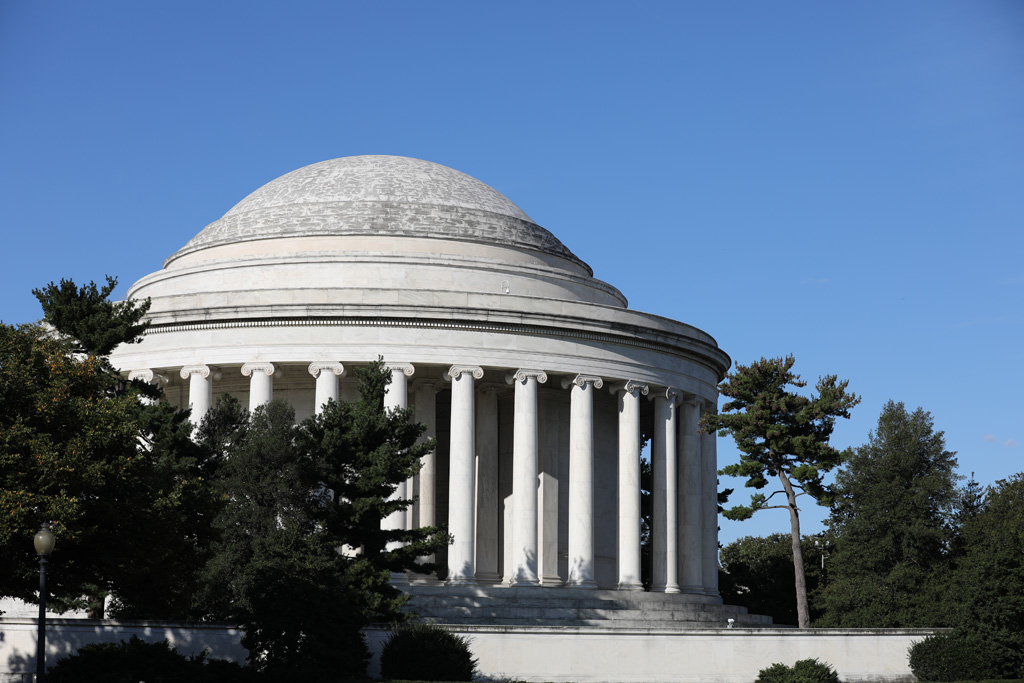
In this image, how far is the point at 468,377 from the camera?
59250 mm

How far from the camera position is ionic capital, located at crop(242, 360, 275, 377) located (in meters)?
58.7

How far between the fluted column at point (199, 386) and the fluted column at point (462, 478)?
35.0ft

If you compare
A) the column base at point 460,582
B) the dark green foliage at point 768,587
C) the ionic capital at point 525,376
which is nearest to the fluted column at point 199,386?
the column base at point 460,582

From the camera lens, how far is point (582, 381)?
61.6 m

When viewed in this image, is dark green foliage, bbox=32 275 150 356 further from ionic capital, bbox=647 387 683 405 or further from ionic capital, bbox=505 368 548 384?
ionic capital, bbox=647 387 683 405

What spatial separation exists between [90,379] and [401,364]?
1924cm

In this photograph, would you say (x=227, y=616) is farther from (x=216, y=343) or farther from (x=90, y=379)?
(x=216, y=343)

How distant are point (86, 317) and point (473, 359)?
18225mm

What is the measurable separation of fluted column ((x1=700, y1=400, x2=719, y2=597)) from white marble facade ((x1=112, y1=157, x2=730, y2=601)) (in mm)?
115

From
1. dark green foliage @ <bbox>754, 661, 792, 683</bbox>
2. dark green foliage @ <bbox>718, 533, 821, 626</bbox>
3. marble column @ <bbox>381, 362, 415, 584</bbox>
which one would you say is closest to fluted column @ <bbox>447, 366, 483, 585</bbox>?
marble column @ <bbox>381, 362, 415, 584</bbox>

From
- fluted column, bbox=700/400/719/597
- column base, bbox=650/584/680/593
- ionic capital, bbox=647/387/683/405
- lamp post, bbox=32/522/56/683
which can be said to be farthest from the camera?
fluted column, bbox=700/400/719/597

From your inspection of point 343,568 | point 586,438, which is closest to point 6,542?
point 343,568

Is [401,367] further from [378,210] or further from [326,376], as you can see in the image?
[378,210]

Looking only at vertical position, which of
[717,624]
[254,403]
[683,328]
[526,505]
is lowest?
[717,624]
